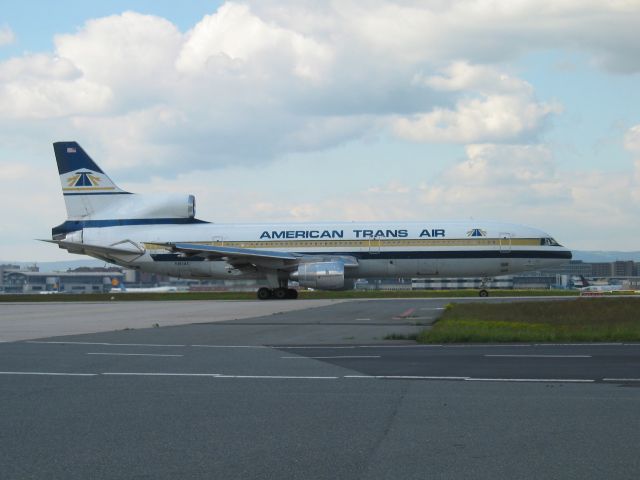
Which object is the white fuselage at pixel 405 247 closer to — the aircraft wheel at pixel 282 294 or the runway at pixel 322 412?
the aircraft wheel at pixel 282 294

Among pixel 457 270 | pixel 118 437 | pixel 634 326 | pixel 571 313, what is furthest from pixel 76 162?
pixel 118 437

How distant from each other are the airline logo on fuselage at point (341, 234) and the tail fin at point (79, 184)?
10.4 m

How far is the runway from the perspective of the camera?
645cm

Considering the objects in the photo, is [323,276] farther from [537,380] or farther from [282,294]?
[537,380]

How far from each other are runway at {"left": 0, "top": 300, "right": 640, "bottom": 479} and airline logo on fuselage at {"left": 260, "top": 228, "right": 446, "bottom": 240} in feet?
95.4

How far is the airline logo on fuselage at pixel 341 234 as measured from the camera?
44.7 m

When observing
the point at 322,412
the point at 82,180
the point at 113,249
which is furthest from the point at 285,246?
the point at 322,412

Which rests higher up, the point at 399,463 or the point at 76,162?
the point at 76,162

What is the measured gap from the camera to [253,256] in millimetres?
43844

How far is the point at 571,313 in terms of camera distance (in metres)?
25.1

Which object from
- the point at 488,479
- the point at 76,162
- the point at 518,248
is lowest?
the point at 488,479

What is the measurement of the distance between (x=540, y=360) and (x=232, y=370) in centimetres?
491

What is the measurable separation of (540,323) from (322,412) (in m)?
14.3

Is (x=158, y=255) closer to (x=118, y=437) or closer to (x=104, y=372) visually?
(x=104, y=372)
